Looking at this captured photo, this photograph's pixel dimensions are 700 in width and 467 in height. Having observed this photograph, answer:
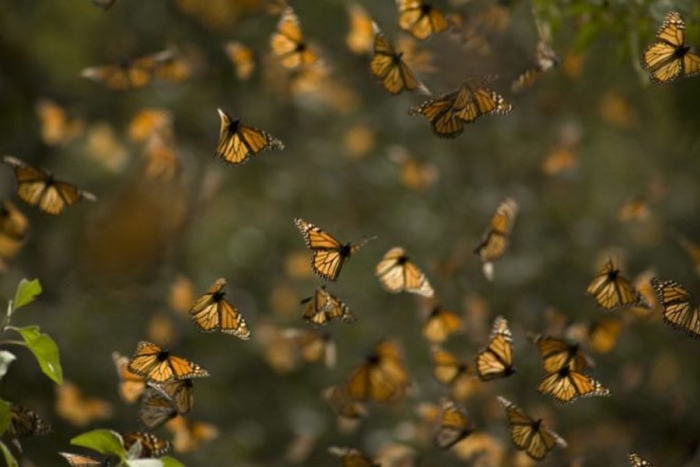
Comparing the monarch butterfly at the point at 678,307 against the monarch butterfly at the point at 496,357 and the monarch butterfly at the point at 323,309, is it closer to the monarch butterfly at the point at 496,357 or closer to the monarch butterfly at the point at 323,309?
the monarch butterfly at the point at 496,357

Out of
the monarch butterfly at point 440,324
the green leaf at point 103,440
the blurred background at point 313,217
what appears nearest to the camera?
the green leaf at point 103,440

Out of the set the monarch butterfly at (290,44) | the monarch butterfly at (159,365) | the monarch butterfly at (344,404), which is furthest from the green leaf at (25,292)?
the monarch butterfly at (290,44)

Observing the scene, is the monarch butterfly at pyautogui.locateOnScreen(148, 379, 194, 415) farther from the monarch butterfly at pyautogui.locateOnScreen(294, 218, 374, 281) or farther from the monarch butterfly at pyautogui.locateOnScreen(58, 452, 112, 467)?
the monarch butterfly at pyautogui.locateOnScreen(294, 218, 374, 281)

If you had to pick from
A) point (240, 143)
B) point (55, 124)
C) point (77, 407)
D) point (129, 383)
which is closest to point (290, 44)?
point (240, 143)

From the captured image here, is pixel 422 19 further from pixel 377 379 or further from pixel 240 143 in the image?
pixel 377 379

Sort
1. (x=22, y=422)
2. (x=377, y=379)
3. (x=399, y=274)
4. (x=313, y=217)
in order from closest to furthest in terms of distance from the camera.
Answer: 1. (x=22, y=422)
2. (x=399, y=274)
3. (x=377, y=379)
4. (x=313, y=217)

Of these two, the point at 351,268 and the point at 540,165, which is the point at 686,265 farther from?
the point at 351,268
